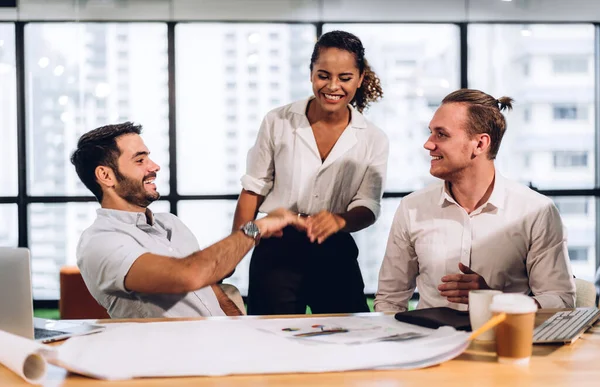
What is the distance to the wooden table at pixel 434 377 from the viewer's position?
1.28m

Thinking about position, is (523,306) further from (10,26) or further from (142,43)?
(10,26)

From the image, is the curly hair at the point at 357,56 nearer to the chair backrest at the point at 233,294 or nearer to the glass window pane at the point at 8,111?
the chair backrest at the point at 233,294

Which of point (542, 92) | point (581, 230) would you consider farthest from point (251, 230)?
point (581, 230)

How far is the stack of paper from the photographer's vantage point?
1.34 meters

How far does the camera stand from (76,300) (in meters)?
4.71

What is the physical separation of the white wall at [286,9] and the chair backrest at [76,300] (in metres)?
2.06

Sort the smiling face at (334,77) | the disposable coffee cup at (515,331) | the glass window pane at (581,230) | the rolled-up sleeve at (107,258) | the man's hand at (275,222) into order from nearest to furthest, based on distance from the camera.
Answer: the disposable coffee cup at (515,331)
the rolled-up sleeve at (107,258)
the man's hand at (275,222)
the smiling face at (334,77)
the glass window pane at (581,230)

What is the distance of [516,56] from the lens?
18.9 ft

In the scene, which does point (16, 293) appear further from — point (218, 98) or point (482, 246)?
point (218, 98)

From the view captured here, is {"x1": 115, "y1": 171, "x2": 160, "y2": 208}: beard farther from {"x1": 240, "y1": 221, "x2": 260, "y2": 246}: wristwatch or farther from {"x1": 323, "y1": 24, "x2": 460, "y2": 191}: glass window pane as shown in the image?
{"x1": 323, "y1": 24, "x2": 460, "y2": 191}: glass window pane

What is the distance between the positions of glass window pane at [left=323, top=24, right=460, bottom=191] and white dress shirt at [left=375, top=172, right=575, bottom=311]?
332 centimetres

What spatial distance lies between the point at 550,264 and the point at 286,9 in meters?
3.75

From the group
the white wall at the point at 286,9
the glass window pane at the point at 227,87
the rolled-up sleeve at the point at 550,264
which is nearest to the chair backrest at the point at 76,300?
the glass window pane at the point at 227,87

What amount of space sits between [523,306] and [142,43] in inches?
187
